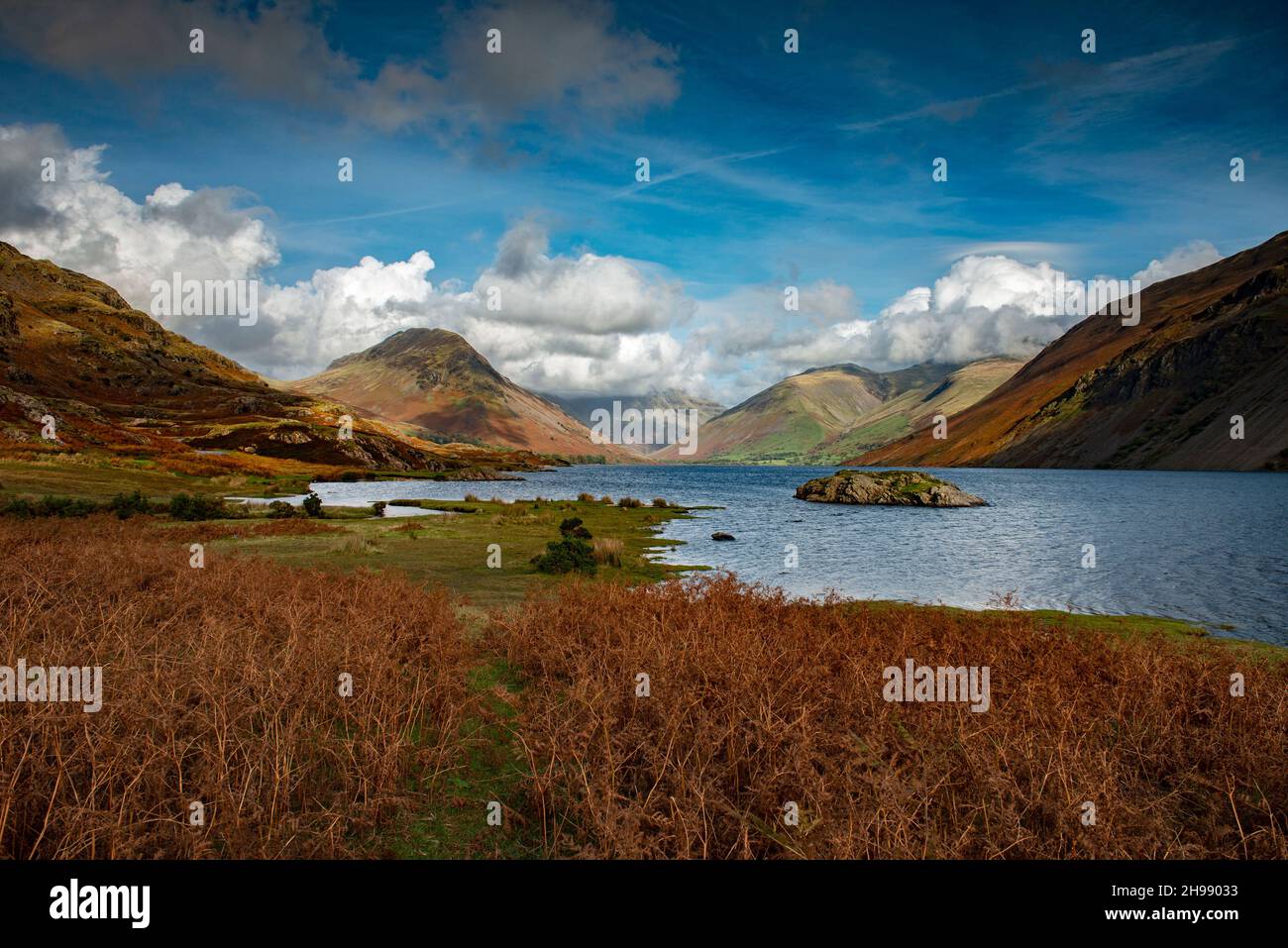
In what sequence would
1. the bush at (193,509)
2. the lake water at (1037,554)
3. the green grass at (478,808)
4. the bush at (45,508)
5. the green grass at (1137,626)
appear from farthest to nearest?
1. the bush at (193,509)
2. the bush at (45,508)
3. the lake water at (1037,554)
4. the green grass at (1137,626)
5. the green grass at (478,808)

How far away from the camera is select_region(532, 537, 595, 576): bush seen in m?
29.0

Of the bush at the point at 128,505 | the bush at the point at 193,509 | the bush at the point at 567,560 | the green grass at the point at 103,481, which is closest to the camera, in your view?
the bush at the point at 567,560

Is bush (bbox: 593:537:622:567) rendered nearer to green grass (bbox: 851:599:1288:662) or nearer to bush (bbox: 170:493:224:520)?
green grass (bbox: 851:599:1288:662)

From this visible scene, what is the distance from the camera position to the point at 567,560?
1163 inches

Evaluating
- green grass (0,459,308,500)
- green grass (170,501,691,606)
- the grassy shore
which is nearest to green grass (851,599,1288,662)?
the grassy shore

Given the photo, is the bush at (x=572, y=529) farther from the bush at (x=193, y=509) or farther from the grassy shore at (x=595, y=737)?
the grassy shore at (x=595, y=737)

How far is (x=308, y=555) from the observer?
92.6 feet

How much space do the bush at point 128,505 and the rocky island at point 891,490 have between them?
258ft

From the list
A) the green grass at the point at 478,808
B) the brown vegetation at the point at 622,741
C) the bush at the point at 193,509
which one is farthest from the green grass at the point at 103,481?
the green grass at the point at 478,808

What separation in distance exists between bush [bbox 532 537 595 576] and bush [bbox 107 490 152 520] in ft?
79.4

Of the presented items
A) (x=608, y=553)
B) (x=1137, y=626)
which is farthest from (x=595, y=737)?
(x=608, y=553)

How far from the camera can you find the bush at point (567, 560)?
95.1 ft
